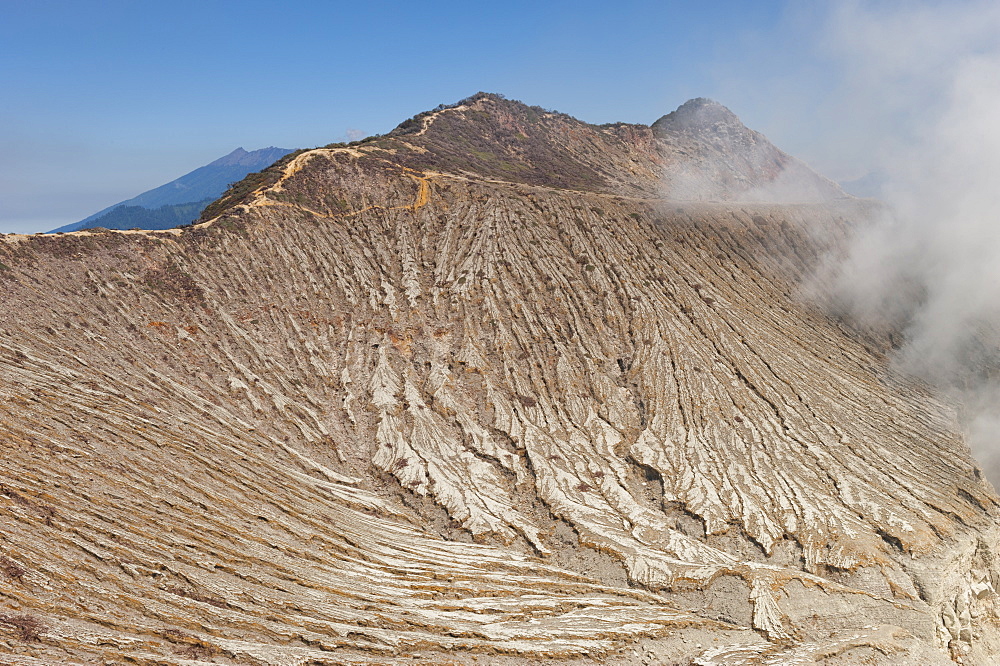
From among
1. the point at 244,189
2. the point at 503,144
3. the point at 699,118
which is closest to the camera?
the point at 244,189

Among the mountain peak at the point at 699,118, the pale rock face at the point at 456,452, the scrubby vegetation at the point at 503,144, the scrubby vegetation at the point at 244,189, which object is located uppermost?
the mountain peak at the point at 699,118

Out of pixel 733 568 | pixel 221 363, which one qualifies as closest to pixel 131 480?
pixel 221 363

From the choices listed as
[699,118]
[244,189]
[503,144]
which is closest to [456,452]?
[244,189]

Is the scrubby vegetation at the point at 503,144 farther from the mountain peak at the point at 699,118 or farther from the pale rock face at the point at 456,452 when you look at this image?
the mountain peak at the point at 699,118

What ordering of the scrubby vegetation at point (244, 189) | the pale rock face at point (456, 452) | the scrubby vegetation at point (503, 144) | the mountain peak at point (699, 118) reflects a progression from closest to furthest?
the pale rock face at point (456, 452)
the scrubby vegetation at point (244, 189)
the scrubby vegetation at point (503, 144)
the mountain peak at point (699, 118)

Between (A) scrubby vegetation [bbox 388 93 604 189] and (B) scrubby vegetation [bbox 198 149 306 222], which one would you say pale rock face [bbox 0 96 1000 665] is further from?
(A) scrubby vegetation [bbox 388 93 604 189]

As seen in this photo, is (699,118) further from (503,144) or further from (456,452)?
(456,452)

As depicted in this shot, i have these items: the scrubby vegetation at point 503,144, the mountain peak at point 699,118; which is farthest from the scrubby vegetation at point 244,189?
the mountain peak at point 699,118

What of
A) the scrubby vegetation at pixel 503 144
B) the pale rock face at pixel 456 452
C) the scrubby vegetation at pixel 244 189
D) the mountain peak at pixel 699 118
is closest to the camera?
the pale rock face at pixel 456 452

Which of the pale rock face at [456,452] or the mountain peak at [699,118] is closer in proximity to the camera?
Answer: the pale rock face at [456,452]
